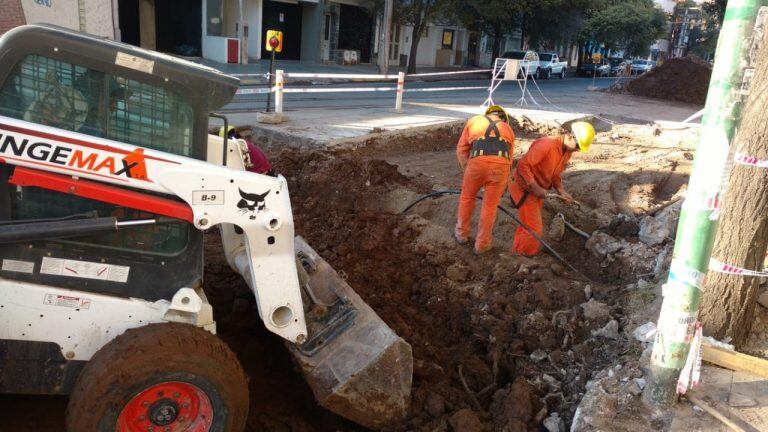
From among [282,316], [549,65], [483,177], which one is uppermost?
[549,65]

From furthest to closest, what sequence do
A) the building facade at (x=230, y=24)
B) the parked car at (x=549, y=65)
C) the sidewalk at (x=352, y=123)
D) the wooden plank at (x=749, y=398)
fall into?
the parked car at (x=549, y=65) < the building facade at (x=230, y=24) < the sidewalk at (x=352, y=123) < the wooden plank at (x=749, y=398)

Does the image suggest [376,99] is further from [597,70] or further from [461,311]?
[597,70]

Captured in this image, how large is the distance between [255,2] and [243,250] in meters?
26.8

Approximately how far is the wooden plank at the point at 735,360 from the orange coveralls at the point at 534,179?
285cm

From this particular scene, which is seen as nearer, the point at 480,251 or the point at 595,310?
the point at 595,310

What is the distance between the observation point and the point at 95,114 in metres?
3.16

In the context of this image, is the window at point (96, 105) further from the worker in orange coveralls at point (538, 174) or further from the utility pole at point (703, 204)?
the worker in orange coveralls at point (538, 174)

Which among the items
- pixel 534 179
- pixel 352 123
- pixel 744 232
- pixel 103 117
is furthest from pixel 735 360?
pixel 352 123

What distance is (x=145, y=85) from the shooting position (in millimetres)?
3207

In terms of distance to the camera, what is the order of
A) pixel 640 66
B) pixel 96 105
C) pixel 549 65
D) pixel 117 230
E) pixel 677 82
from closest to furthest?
pixel 96 105
pixel 117 230
pixel 677 82
pixel 549 65
pixel 640 66

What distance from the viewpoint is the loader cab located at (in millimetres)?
3012

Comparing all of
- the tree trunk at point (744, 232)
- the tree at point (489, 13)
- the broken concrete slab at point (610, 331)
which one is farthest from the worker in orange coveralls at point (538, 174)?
the tree at point (489, 13)

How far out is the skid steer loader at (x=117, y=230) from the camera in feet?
10.0

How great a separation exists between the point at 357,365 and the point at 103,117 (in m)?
2.01
